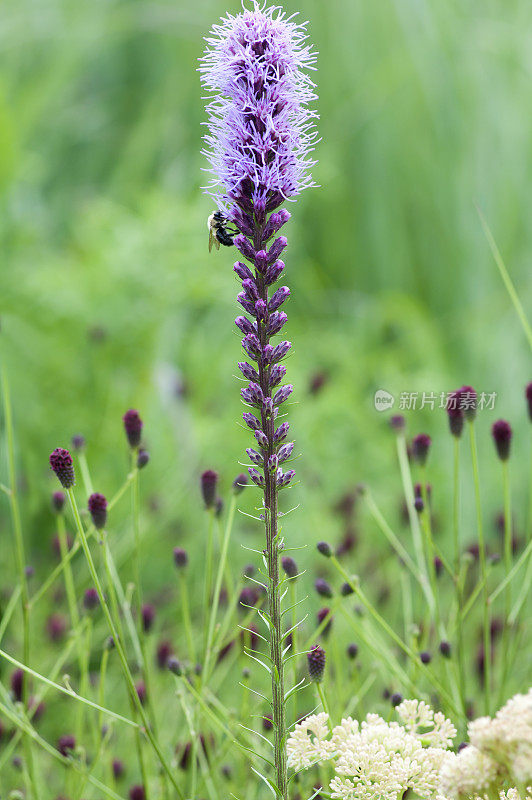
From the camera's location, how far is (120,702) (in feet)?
8.65

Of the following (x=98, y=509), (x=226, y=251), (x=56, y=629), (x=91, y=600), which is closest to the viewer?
(x=98, y=509)

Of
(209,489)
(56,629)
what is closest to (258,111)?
(209,489)

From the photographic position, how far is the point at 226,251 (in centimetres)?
426

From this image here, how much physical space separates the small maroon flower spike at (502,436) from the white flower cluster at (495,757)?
73 cm

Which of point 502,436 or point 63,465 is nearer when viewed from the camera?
point 63,465

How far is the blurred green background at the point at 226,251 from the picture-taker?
3.33 metres

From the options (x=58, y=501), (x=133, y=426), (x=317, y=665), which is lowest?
(x=317, y=665)

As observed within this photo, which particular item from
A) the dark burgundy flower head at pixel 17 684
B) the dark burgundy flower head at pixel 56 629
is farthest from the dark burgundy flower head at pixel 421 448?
the dark burgundy flower head at pixel 56 629

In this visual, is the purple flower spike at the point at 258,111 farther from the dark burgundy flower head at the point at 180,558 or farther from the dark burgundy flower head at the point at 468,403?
the dark burgundy flower head at the point at 180,558

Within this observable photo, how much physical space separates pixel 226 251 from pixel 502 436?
2678mm

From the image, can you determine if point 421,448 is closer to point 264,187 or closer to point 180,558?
point 180,558

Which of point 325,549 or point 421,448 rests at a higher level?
point 421,448

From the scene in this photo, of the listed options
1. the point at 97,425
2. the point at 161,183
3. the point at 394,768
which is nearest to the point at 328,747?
the point at 394,768

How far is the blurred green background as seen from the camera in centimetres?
333
